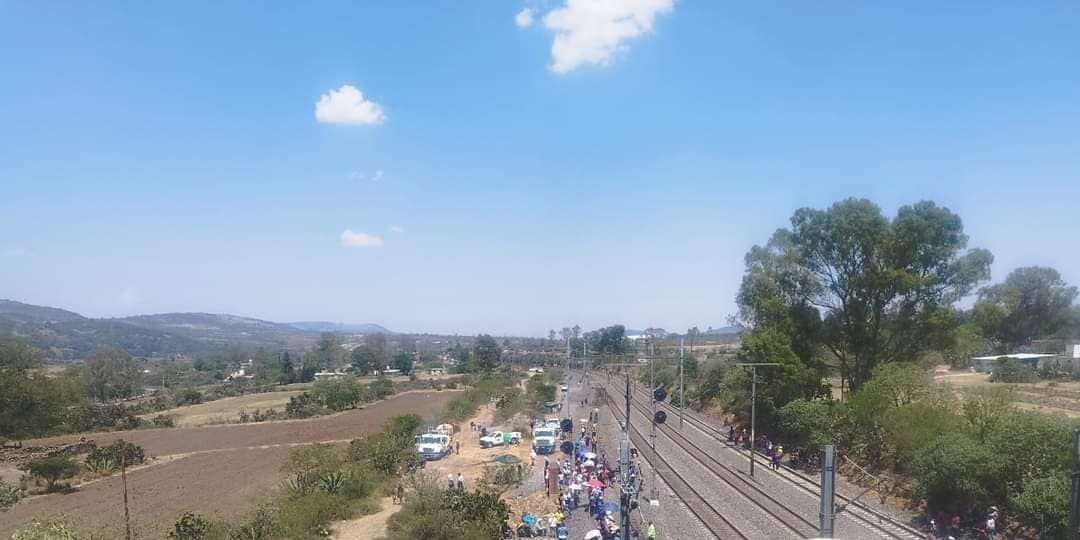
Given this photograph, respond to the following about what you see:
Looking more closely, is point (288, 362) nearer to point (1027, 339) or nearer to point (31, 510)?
point (31, 510)

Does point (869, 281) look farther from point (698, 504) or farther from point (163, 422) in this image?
point (163, 422)

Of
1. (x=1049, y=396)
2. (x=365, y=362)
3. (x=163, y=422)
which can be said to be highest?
(x=1049, y=396)

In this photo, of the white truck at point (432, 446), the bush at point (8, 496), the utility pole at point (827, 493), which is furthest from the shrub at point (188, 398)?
the utility pole at point (827, 493)

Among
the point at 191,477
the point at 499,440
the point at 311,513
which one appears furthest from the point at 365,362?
the point at 311,513

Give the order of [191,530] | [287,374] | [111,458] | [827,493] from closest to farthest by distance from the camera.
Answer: [827,493] < [191,530] < [111,458] < [287,374]

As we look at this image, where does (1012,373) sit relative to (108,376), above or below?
above

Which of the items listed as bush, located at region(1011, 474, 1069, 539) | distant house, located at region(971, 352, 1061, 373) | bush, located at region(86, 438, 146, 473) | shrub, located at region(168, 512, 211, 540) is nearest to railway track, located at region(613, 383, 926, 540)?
bush, located at region(1011, 474, 1069, 539)

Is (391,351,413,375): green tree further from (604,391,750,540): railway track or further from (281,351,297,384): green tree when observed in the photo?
(604,391,750,540): railway track

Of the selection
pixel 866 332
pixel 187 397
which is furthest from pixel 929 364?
pixel 187 397
